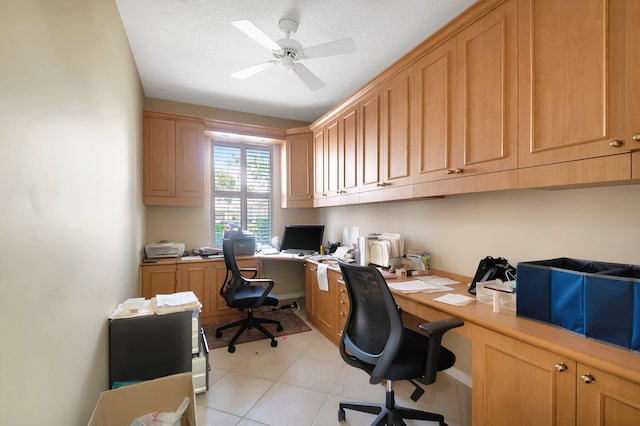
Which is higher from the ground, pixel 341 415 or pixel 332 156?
pixel 332 156

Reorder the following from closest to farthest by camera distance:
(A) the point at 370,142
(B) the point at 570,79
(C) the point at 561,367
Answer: (C) the point at 561,367 < (B) the point at 570,79 < (A) the point at 370,142

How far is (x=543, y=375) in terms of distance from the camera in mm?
1127

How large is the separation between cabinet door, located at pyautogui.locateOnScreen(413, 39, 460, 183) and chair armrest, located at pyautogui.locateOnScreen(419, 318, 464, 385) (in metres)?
1.02

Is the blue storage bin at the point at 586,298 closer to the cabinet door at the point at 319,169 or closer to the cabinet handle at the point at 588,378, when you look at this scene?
the cabinet handle at the point at 588,378

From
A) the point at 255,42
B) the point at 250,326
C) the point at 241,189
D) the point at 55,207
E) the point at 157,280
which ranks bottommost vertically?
the point at 250,326

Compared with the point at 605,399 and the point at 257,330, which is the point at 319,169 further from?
the point at 605,399

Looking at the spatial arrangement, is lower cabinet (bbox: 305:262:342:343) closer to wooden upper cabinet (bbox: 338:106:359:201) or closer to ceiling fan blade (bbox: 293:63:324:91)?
wooden upper cabinet (bbox: 338:106:359:201)

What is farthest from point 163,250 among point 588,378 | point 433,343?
point 588,378

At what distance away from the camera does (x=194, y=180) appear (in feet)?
11.8

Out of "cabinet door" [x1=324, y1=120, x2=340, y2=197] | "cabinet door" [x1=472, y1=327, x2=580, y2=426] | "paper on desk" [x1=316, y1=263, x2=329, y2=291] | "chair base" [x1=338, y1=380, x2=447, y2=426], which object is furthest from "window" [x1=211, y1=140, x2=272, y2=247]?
"cabinet door" [x1=472, y1=327, x2=580, y2=426]

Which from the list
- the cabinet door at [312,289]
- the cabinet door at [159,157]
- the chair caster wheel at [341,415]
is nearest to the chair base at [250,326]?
the cabinet door at [312,289]

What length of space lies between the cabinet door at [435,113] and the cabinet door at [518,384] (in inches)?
44.0

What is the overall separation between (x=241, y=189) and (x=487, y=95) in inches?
138

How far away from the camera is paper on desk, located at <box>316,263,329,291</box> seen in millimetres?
3004
